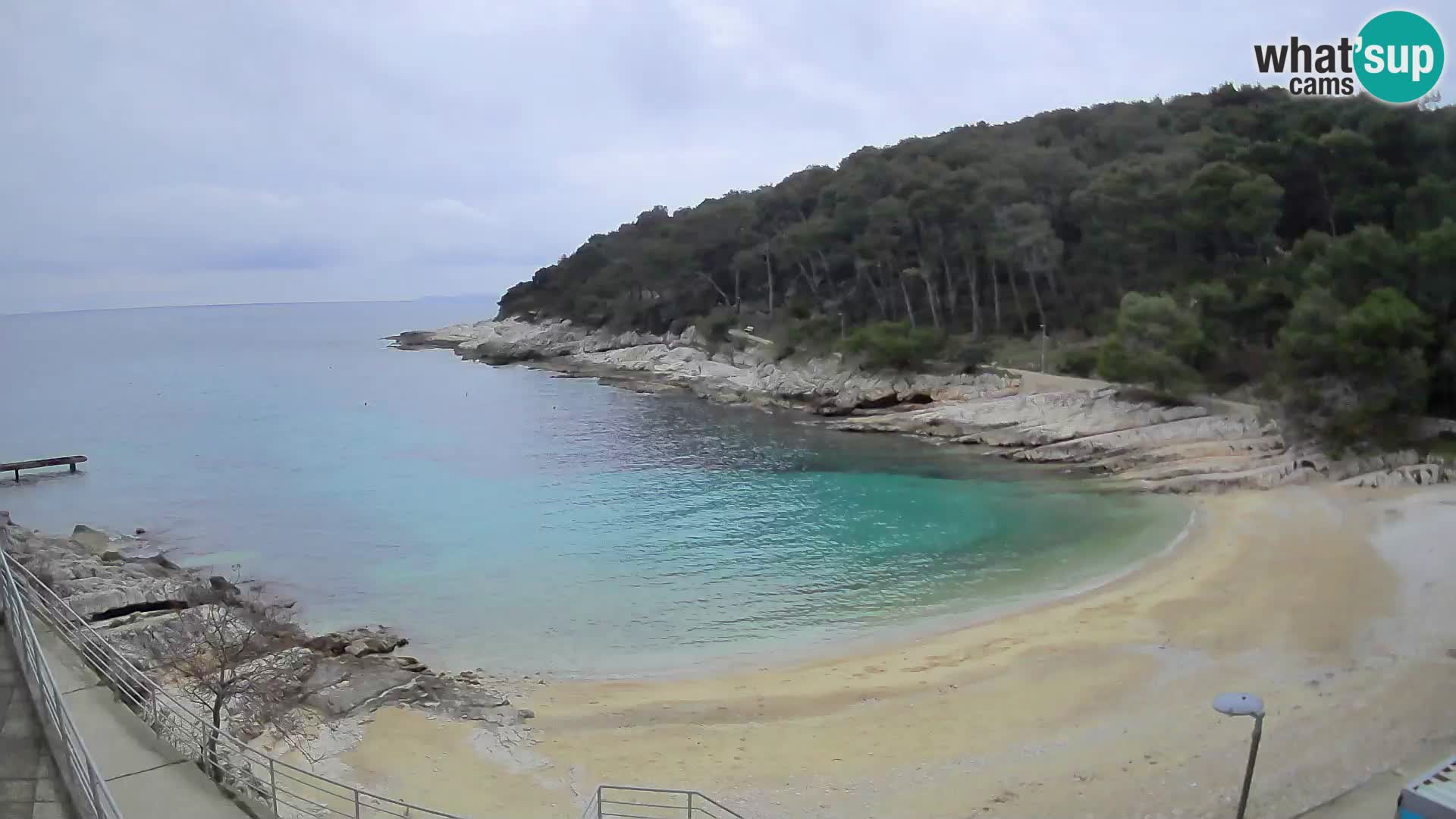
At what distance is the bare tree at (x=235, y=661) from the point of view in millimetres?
10227

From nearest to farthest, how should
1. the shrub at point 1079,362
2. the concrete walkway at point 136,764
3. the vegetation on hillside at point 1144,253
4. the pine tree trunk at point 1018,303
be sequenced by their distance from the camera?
the concrete walkway at point 136,764 → the vegetation on hillside at point 1144,253 → the shrub at point 1079,362 → the pine tree trunk at point 1018,303

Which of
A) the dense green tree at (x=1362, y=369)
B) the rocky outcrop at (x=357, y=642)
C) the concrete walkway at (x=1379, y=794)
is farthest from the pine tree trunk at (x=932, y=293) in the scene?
the concrete walkway at (x=1379, y=794)

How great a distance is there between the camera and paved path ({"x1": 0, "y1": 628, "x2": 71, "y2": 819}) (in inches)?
205

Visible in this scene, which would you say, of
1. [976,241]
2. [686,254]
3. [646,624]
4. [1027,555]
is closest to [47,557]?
[646,624]

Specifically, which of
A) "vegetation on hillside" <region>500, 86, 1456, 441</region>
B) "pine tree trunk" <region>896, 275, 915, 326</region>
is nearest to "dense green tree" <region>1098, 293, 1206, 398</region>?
"vegetation on hillside" <region>500, 86, 1456, 441</region>

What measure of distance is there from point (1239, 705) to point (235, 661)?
1044 cm

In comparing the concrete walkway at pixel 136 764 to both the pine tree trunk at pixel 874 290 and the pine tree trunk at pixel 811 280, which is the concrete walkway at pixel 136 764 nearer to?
the pine tree trunk at pixel 874 290

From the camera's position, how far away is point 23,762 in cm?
560

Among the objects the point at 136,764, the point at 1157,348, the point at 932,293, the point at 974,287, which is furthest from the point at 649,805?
the point at 932,293

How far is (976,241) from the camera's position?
1849 inches

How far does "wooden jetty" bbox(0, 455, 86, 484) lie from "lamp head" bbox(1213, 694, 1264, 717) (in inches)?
1581

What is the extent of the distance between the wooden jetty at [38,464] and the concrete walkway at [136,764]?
108 feet

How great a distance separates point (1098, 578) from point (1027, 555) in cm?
205

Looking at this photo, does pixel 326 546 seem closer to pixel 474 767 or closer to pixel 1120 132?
pixel 474 767
